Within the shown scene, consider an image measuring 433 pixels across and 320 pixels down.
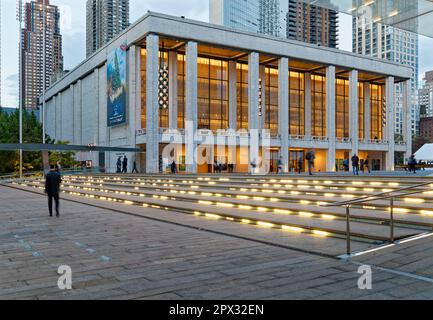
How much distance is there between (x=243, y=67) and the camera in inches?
2162

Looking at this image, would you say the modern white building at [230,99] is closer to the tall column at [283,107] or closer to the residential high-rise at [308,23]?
the tall column at [283,107]

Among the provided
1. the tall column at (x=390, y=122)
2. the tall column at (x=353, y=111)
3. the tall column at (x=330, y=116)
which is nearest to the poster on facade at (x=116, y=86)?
the tall column at (x=330, y=116)

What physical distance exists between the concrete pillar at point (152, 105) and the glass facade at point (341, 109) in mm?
30985

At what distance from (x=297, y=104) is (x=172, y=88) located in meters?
19.1

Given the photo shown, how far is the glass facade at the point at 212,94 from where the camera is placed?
5159 cm

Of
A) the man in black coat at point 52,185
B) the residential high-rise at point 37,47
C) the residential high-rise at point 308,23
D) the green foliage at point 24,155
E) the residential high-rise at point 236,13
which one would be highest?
the residential high-rise at point 308,23

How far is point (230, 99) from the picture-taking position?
175 ft

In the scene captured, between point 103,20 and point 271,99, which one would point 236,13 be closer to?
point 103,20

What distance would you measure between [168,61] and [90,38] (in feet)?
486

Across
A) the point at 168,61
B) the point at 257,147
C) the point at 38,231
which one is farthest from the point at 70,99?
the point at 38,231

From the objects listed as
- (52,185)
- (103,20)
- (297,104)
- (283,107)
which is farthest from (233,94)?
(103,20)

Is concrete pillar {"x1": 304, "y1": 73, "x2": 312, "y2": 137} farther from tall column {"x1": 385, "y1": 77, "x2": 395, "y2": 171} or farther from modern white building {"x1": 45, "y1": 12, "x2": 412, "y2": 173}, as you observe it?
tall column {"x1": 385, "y1": 77, "x2": 395, "y2": 171}

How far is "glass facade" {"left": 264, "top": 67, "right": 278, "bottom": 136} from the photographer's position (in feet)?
187
